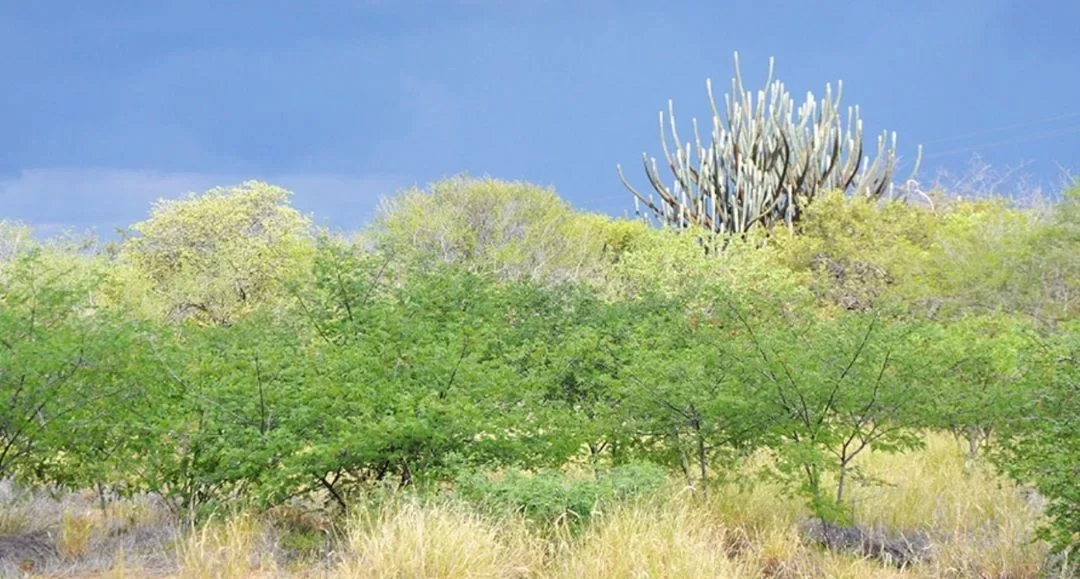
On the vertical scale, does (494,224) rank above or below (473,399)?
above

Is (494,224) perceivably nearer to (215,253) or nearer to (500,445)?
(215,253)

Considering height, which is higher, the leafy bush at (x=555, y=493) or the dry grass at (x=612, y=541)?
the leafy bush at (x=555, y=493)

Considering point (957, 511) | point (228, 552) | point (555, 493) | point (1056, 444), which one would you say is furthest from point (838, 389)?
point (228, 552)

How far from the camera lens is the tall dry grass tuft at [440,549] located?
21.3ft

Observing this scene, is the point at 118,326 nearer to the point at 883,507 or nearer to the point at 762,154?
the point at 883,507

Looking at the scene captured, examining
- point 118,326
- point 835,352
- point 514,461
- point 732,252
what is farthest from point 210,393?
point 732,252

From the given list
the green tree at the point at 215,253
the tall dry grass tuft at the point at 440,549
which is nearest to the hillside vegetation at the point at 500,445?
the tall dry grass tuft at the point at 440,549

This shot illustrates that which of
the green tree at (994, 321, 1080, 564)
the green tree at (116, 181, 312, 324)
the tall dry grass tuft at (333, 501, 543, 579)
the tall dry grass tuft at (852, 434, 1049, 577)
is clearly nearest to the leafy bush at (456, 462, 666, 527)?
the tall dry grass tuft at (333, 501, 543, 579)

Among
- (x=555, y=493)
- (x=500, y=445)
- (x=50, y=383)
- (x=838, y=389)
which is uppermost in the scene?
(x=50, y=383)

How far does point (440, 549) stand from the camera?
6520 millimetres

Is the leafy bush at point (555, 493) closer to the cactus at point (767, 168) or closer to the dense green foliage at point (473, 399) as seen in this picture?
the dense green foliage at point (473, 399)

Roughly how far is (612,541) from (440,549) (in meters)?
1.08

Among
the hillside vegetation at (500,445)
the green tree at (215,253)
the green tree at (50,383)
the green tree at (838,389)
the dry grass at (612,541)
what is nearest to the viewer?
the dry grass at (612,541)

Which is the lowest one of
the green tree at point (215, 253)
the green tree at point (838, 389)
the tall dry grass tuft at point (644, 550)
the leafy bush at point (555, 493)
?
the tall dry grass tuft at point (644, 550)
